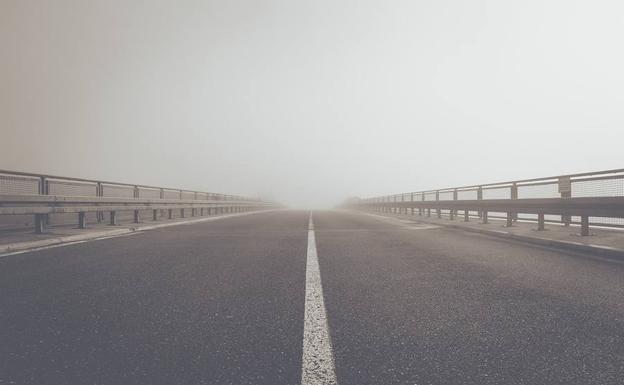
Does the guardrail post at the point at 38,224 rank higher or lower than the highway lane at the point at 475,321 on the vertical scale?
higher

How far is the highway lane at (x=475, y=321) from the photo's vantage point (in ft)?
6.75

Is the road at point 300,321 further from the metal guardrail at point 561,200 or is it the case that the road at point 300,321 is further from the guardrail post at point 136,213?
the guardrail post at point 136,213

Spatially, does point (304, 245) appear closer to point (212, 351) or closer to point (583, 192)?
point (212, 351)

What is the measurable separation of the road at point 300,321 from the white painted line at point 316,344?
0.09 ft

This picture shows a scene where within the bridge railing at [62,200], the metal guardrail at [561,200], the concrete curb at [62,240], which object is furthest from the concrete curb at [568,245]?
the bridge railing at [62,200]

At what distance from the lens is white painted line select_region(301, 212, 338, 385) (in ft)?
6.37

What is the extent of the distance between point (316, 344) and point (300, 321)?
0.46 meters

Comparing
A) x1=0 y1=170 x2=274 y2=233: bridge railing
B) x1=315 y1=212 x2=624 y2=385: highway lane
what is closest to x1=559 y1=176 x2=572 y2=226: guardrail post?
x1=315 y1=212 x2=624 y2=385: highway lane

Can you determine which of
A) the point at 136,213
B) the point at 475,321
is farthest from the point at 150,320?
the point at 136,213

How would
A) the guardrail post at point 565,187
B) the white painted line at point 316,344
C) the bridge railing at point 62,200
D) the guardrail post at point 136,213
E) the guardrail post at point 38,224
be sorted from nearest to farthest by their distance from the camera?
the white painted line at point 316,344
the bridge railing at point 62,200
the guardrail post at point 38,224
the guardrail post at point 565,187
the guardrail post at point 136,213

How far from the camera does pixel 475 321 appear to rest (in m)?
2.88

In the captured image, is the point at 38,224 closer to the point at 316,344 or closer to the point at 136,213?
the point at 136,213

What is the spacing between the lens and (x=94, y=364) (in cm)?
212

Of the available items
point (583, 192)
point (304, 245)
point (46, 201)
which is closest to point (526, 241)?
point (583, 192)
